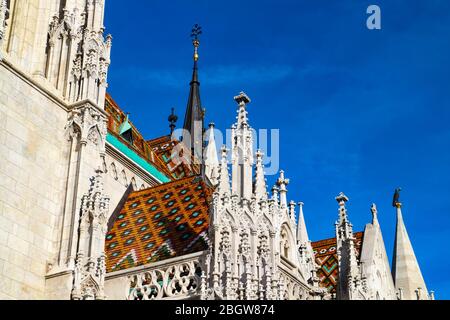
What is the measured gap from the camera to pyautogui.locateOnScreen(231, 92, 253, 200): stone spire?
51.4ft

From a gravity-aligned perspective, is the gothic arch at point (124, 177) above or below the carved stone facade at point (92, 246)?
above

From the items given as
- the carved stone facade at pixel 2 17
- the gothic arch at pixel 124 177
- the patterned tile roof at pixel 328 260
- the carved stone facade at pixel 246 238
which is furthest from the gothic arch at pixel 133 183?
the carved stone facade at pixel 2 17

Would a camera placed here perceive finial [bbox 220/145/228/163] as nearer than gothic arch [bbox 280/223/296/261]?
Yes

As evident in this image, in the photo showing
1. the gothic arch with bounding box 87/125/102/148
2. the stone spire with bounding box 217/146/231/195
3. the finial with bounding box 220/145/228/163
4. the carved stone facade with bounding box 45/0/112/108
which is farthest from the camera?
the finial with bounding box 220/145/228/163

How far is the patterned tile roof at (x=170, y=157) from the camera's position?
23781 millimetres

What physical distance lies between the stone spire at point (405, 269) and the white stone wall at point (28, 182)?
13134mm

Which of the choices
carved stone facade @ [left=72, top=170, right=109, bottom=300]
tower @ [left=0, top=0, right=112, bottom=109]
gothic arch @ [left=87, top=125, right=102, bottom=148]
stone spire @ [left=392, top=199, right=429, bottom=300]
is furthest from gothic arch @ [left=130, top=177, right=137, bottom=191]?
stone spire @ [left=392, top=199, right=429, bottom=300]

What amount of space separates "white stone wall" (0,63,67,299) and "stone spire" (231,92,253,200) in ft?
10.1

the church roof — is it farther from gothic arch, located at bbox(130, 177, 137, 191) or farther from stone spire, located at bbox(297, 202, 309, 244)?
stone spire, located at bbox(297, 202, 309, 244)

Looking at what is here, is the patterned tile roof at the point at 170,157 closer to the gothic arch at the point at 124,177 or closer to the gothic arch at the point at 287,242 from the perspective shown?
the gothic arch at the point at 124,177

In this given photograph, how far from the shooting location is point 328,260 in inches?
872

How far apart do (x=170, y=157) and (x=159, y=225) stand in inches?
310

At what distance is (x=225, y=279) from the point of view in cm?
1380
